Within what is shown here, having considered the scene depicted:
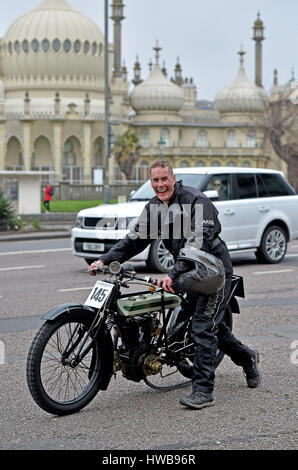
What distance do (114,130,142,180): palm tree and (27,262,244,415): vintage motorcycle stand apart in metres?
68.5

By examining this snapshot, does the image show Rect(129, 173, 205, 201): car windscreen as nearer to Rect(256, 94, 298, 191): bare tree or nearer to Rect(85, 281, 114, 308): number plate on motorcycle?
Rect(85, 281, 114, 308): number plate on motorcycle

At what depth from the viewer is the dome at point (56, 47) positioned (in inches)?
3369

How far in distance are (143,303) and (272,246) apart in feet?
32.8

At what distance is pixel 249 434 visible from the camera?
527 cm

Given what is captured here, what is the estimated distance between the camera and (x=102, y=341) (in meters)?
5.81

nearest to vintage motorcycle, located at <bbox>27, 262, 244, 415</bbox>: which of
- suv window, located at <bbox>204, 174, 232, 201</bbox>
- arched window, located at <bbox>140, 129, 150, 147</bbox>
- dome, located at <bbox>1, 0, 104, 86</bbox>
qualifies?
suv window, located at <bbox>204, 174, 232, 201</bbox>

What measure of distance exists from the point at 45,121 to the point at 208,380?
261 feet

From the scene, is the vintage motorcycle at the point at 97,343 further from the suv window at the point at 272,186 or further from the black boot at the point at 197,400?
the suv window at the point at 272,186

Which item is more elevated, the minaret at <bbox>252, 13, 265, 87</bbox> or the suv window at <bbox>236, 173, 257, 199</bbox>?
the minaret at <bbox>252, 13, 265, 87</bbox>

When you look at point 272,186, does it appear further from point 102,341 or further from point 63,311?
point 63,311

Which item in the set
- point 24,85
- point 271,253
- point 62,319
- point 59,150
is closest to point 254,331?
point 62,319

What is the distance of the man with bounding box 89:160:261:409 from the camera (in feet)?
19.2

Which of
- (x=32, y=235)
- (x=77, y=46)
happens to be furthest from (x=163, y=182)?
(x=77, y=46)

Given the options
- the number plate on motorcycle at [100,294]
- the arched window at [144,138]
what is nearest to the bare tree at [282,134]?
the arched window at [144,138]
